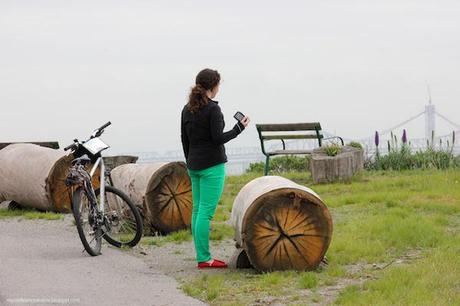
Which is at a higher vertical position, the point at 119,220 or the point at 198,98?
the point at 198,98

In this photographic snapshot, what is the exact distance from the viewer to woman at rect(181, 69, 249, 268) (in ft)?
28.9

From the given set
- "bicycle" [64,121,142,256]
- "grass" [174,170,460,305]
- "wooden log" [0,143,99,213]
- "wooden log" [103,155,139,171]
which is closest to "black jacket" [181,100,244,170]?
"grass" [174,170,460,305]

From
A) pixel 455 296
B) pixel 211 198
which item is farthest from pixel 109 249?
pixel 455 296

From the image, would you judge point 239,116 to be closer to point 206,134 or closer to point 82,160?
point 206,134

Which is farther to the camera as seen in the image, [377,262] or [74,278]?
[377,262]

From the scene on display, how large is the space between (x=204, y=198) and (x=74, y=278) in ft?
5.06

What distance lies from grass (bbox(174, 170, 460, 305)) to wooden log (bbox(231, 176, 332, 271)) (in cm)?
18

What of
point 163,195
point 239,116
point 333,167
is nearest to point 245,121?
point 239,116

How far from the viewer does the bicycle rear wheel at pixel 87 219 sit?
9750 millimetres

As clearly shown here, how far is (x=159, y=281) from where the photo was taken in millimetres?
8492

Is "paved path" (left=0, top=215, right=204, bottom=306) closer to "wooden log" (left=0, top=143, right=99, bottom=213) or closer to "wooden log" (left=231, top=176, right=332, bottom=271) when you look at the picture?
"wooden log" (left=231, top=176, right=332, bottom=271)

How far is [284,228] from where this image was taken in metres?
8.54

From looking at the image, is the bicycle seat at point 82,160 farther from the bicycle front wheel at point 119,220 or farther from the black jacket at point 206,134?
the black jacket at point 206,134

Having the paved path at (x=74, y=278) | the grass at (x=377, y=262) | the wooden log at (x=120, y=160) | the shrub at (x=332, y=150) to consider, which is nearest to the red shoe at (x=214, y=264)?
the grass at (x=377, y=262)
